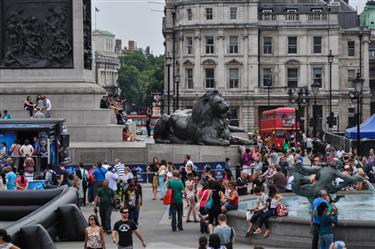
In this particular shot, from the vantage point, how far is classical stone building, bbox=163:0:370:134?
4555 inches

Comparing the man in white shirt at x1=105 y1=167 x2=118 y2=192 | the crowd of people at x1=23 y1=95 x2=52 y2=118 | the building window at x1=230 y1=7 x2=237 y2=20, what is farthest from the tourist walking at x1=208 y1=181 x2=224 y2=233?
the building window at x1=230 y1=7 x2=237 y2=20

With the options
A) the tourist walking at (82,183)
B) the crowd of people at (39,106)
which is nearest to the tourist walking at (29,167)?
the tourist walking at (82,183)

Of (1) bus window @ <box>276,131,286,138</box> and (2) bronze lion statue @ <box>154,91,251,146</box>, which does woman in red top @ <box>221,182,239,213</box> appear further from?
(1) bus window @ <box>276,131,286,138</box>

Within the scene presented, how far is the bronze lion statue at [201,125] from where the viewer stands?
45.1 metres

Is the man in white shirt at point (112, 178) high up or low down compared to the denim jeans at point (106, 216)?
up

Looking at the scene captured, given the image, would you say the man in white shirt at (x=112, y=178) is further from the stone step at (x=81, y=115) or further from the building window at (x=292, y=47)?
the building window at (x=292, y=47)

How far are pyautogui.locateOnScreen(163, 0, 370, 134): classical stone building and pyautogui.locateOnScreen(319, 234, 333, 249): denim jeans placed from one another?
Result: 91.8 metres

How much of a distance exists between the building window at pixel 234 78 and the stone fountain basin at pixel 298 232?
90.3m

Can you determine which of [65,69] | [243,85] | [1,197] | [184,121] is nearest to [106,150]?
[184,121]

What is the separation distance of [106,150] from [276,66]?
74.3m

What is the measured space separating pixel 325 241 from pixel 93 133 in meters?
27.7

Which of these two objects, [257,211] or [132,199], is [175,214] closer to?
[132,199]

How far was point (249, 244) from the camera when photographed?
2519 cm

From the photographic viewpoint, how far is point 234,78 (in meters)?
117
